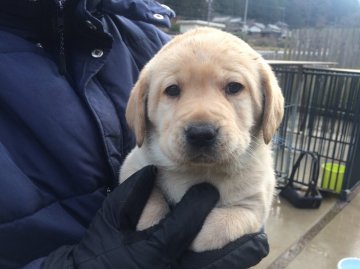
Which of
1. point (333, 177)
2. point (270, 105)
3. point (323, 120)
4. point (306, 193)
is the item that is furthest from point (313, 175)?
point (270, 105)

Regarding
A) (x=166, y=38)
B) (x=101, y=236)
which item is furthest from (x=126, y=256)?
(x=166, y=38)

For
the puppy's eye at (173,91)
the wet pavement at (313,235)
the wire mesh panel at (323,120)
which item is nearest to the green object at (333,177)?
the wire mesh panel at (323,120)

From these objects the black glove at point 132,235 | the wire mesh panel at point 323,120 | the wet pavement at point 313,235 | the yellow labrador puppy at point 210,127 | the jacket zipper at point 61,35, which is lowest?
the wet pavement at point 313,235

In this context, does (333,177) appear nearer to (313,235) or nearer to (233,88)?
(313,235)

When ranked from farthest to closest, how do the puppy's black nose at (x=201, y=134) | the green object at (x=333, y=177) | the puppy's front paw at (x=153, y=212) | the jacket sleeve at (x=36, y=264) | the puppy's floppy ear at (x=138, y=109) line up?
the green object at (x=333, y=177)
the puppy's floppy ear at (x=138, y=109)
the puppy's front paw at (x=153, y=212)
the puppy's black nose at (x=201, y=134)
the jacket sleeve at (x=36, y=264)

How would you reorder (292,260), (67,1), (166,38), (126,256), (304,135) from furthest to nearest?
(304,135), (292,260), (166,38), (67,1), (126,256)

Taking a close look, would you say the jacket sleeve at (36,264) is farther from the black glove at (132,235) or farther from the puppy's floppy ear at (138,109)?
the puppy's floppy ear at (138,109)

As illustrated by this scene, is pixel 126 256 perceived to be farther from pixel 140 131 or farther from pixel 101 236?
pixel 140 131
